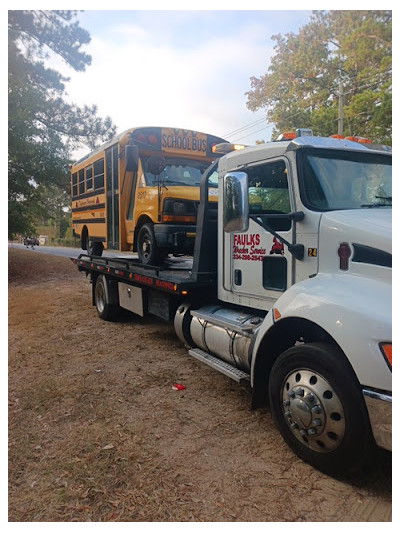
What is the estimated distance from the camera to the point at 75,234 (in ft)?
35.2

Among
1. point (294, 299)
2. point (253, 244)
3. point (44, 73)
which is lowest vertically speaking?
point (294, 299)

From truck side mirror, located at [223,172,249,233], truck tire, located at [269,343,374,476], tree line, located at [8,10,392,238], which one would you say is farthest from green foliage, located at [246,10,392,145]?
truck tire, located at [269,343,374,476]

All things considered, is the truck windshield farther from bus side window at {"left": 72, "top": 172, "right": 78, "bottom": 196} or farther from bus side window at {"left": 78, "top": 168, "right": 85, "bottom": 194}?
bus side window at {"left": 72, "top": 172, "right": 78, "bottom": 196}

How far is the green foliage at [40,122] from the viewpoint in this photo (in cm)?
1239

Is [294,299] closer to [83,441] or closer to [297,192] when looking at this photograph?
[297,192]

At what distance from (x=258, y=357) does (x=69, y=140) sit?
15.0m

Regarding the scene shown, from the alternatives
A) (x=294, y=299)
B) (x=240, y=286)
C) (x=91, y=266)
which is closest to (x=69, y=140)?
(x=91, y=266)

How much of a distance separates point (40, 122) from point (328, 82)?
1224cm

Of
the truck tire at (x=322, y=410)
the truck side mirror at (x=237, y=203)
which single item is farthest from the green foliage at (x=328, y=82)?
the truck tire at (x=322, y=410)

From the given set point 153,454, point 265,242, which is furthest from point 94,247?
point 153,454

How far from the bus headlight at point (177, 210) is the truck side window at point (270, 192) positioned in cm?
206

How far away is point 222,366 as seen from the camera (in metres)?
3.88

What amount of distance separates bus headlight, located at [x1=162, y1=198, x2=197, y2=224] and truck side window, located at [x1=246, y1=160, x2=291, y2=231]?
2.06 m

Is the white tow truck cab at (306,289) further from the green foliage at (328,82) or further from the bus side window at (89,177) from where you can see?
the green foliage at (328,82)
